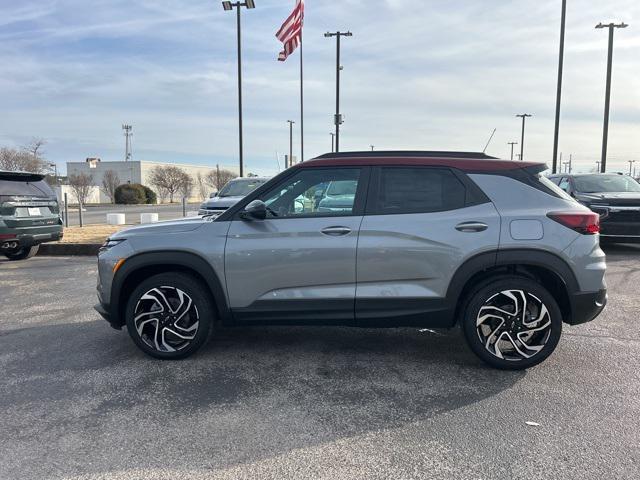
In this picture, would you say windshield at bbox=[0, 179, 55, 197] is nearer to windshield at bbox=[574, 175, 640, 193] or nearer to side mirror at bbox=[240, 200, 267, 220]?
side mirror at bbox=[240, 200, 267, 220]

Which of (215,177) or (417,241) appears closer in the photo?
(417,241)

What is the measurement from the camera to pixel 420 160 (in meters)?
4.20

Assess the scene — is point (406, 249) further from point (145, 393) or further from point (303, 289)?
point (145, 393)

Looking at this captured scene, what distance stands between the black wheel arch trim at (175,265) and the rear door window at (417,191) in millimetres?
1476

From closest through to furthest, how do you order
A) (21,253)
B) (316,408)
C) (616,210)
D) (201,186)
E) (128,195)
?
(316,408)
(616,210)
(21,253)
(128,195)
(201,186)

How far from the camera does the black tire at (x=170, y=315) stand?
4.23 meters

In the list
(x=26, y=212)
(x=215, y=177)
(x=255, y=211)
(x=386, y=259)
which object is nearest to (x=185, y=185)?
(x=215, y=177)

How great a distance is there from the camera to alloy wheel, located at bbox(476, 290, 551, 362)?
3.99m

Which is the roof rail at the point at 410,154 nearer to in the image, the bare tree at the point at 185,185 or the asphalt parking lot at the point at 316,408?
the asphalt parking lot at the point at 316,408

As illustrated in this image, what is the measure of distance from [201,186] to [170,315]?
6407cm

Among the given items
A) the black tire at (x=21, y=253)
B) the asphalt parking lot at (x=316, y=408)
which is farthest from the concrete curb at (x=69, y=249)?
the asphalt parking lot at (x=316, y=408)

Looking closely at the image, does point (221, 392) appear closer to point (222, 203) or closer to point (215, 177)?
point (222, 203)

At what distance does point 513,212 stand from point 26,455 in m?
3.74

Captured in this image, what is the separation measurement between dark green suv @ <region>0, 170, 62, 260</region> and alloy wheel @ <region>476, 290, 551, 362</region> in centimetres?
830
